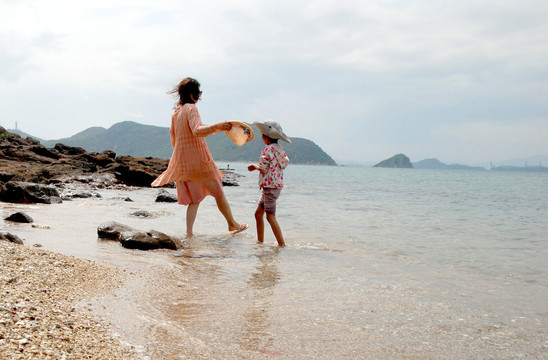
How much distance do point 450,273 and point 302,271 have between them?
1.94 metres

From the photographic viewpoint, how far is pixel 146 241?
5848 mm

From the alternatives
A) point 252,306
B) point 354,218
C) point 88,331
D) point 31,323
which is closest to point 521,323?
point 252,306

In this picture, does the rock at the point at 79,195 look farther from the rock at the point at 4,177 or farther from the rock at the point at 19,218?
the rock at the point at 19,218

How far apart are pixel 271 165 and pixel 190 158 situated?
1.32 meters

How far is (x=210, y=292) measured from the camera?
4047 millimetres

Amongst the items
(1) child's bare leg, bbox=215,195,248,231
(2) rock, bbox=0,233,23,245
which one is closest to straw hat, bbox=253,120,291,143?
(1) child's bare leg, bbox=215,195,248,231

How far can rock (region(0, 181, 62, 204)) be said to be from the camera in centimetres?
1034

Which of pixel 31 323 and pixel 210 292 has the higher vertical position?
pixel 31 323

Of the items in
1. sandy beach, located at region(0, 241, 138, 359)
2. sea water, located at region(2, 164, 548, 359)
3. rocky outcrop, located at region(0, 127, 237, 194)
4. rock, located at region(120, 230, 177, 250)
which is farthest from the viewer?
rocky outcrop, located at region(0, 127, 237, 194)

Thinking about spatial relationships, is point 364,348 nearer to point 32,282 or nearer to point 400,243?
point 32,282

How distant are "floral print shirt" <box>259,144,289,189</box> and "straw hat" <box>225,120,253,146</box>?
473mm

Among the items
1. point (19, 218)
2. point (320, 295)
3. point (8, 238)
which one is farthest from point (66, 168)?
point (320, 295)

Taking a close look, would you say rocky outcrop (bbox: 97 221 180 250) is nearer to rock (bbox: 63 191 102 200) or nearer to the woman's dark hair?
the woman's dark hair

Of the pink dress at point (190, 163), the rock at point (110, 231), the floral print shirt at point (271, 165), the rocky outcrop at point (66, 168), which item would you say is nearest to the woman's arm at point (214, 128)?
the pink dress at point (190, 163)
